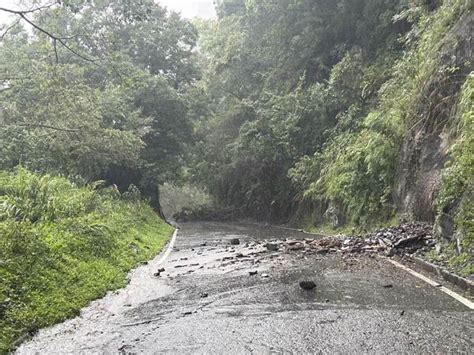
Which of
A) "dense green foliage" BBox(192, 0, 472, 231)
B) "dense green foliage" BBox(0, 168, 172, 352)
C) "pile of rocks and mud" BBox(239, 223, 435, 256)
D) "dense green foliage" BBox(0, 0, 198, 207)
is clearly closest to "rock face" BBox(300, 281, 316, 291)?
"dense green foliage" BBox(0, 168, 172, 352)

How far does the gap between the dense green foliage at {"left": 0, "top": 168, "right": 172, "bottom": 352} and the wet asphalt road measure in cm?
40

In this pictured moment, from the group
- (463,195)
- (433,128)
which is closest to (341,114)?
(433,128)

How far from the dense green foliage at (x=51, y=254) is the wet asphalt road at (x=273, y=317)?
405 mm

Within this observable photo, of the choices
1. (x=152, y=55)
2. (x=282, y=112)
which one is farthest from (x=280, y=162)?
(x=152, y=55)

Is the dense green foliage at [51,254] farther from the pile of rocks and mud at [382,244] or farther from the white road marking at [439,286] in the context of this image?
the white road marking at [439,286]

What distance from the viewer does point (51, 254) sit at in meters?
9.78

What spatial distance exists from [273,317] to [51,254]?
205 inches

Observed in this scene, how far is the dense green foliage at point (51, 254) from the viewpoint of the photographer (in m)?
7.41

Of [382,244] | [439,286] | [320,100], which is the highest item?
[320,100]

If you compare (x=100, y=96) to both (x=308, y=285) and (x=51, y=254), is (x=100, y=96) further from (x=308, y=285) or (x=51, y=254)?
(x=308, y=285)

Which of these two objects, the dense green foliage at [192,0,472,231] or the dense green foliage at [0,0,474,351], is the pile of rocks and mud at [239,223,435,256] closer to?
the dense green foliage at [0,0,474,351]

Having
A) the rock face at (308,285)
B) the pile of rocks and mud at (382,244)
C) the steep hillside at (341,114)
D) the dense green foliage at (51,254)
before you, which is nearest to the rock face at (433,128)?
the steep hillside at (341,114)

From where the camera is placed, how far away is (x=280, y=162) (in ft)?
114

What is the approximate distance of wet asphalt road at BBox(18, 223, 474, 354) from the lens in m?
5.67
